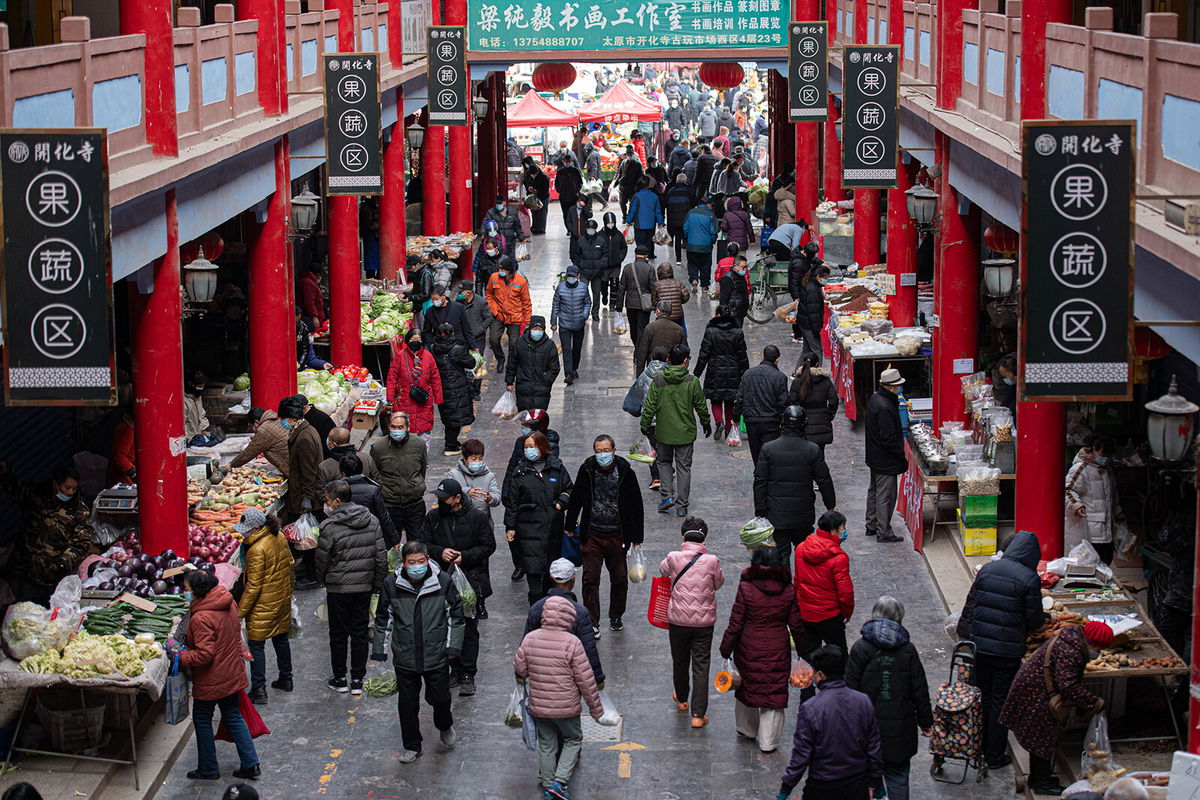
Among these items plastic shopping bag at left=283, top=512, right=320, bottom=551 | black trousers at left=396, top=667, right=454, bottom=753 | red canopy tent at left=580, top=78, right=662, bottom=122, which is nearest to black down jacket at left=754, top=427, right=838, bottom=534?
black trousers at left=396, top=667, right=454, bottom=753

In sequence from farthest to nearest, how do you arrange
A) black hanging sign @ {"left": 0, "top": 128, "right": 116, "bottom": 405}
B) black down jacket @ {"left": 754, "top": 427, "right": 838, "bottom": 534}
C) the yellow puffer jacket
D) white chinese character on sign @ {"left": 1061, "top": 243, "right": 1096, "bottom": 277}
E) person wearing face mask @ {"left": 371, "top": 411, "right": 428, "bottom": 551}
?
person wearing face mask @ {"left": 371, "top": 411, "right": 428, "bottom": 551} < black down jacket @ {"left": 754, "top": 427, "right": 838, "bottom": 534} < the yellow puffer jacket < black hanging sign @ {"left": 0, "top": 128, "right": 116, "bottom": 405} < white chinese character on sign @ {"left": 1061, "top": 243, "right": 1096, "bottom": 277}

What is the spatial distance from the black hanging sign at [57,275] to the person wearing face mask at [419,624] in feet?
7.96

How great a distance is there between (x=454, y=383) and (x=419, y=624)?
842 cm

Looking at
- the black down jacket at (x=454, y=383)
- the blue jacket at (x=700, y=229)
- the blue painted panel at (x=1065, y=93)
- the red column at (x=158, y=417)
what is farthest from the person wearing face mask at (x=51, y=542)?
the blue jacket at (x=700, y=229)

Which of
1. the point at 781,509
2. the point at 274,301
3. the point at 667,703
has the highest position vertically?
the point at 274,301

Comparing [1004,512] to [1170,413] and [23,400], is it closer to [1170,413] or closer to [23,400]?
[1170,413]

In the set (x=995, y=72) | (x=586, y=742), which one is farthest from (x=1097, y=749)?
(x=995, y=72)

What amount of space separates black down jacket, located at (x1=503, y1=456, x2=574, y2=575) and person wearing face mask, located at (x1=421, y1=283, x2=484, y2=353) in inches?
282

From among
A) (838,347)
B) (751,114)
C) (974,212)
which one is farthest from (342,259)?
(751,114)

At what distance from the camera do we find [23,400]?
34.2ft

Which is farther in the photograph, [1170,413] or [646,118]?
[646,118]

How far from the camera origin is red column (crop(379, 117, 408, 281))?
2728 cm

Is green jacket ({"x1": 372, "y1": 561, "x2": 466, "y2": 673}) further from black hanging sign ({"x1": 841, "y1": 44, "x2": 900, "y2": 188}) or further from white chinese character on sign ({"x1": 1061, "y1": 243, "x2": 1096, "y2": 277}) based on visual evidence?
black hanging sign ({"x1": 841, "y1": 44, "x2": 900, "y2": 188})

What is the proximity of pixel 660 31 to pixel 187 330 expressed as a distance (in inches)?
540
